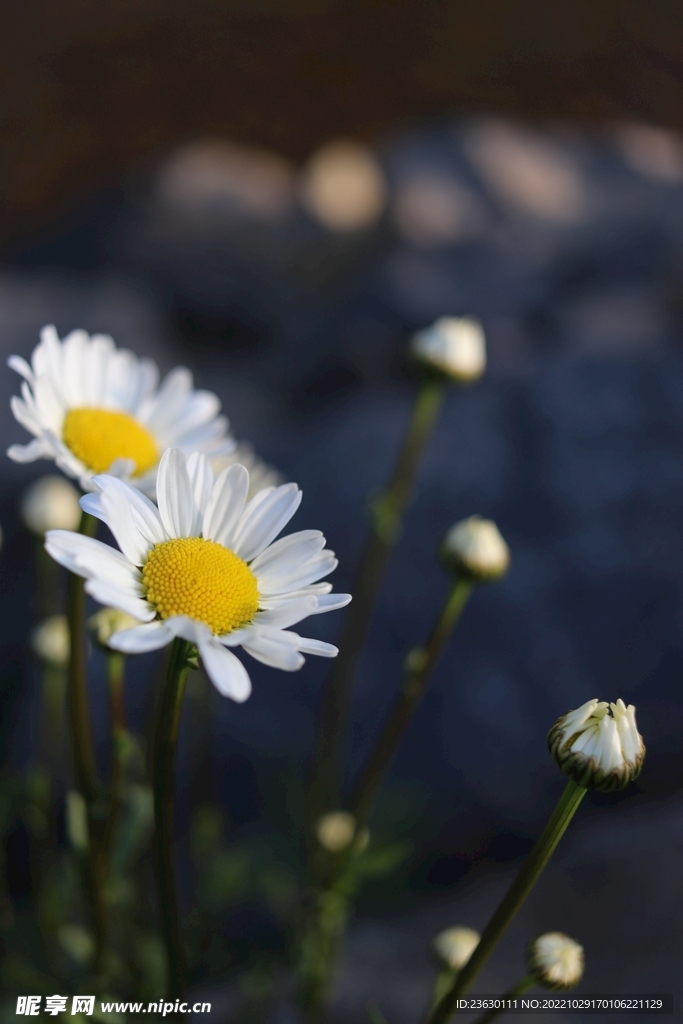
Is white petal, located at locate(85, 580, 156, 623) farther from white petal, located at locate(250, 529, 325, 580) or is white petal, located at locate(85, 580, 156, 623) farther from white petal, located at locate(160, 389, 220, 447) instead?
white petal, located at locate(160, 389, 220, 447)

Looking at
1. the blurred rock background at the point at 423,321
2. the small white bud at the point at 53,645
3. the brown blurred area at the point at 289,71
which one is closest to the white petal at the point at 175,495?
the small white bud at the point at 53,645

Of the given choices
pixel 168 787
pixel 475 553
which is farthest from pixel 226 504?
pixel 475 553

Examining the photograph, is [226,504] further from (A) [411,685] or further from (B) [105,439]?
(A) [411,685]

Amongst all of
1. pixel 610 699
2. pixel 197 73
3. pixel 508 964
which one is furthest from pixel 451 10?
pixel 508 964

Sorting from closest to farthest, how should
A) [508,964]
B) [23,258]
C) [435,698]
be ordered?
[508,964] → [435,698] → [23,258]

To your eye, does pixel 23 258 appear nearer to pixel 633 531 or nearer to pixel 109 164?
pixel 109 164

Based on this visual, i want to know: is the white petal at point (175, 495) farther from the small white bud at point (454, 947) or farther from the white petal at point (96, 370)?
the small white bud at point (454, 947)
